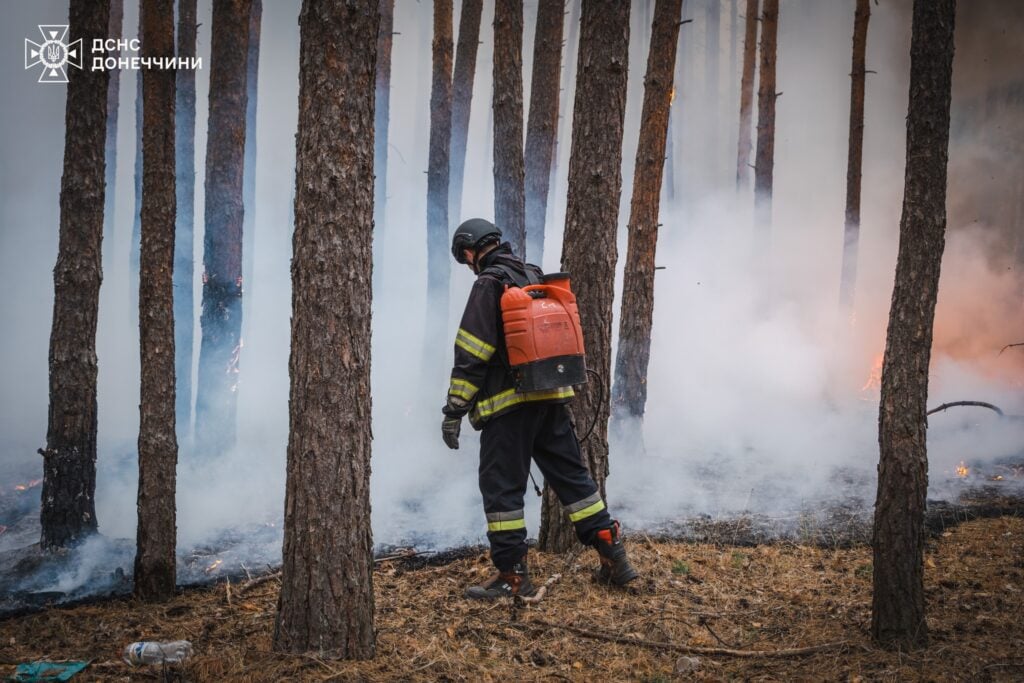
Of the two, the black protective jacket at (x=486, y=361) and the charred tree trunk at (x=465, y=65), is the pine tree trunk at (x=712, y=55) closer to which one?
the charred tree trunk at (x=465, y=65)

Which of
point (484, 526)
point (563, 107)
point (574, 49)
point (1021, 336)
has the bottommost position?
point (484, 526)

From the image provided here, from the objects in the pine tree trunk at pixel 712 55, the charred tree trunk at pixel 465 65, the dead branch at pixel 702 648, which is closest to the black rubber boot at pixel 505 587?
the dead branch at pixel 702 648

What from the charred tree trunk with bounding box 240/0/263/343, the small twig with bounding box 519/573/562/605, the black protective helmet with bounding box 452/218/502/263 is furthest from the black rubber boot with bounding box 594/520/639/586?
the charred tree trunk with bounding box 240/0/263/343

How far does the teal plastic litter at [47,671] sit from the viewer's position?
322cm

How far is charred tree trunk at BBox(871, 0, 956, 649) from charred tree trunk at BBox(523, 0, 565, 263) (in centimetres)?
639

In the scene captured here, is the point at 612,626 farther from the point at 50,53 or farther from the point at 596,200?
the point at 50,53

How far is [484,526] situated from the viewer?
6.64 meters

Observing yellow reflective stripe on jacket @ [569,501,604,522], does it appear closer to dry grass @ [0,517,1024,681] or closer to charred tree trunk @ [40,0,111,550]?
dry grass @ [0,517,1024,681]

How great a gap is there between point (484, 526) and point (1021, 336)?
15.0 metres

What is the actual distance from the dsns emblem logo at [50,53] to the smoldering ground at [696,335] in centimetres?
40

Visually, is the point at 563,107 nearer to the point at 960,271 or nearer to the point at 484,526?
the point at 960,271

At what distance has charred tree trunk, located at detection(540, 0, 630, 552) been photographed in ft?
16.7

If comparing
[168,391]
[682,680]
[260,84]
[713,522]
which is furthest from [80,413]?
[260,84]

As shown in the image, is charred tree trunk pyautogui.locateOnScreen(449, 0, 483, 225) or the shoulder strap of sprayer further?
charred tree trunk pyautogui.locateOnScreen(449, 0, 483, 225)
